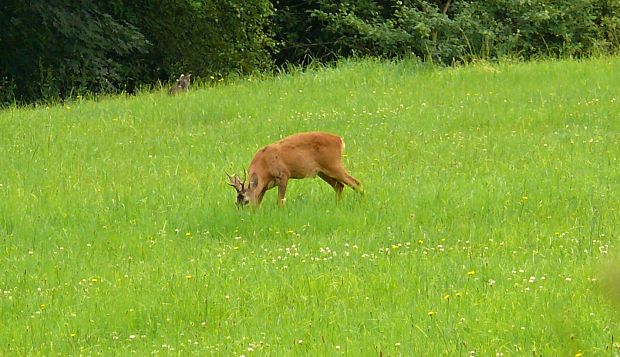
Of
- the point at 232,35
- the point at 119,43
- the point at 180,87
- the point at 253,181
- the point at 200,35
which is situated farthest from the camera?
the point at 232,35

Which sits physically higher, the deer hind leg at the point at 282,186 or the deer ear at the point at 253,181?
the deer ear at the point at 253,181

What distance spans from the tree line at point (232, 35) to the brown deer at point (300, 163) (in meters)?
14.9

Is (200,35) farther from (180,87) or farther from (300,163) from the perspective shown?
(300,163)

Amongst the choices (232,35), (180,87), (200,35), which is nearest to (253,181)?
(180,87)

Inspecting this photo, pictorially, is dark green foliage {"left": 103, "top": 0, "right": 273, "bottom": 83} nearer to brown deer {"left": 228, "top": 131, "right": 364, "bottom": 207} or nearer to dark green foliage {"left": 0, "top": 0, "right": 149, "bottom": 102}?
dark green foliage {"left": 0, "top": 0, "right": 149, "bottom": 102}

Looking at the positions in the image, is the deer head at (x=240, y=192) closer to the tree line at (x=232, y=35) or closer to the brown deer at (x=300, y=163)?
the brown deer at (x=300, y=163)

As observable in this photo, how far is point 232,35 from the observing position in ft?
97.6

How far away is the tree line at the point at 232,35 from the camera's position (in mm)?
25953

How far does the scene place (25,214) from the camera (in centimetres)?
1097

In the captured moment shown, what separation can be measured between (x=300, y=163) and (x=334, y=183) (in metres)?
0.46

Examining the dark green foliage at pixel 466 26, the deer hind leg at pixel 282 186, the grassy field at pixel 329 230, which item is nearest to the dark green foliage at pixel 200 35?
the dark green foliage at pixel 466 26

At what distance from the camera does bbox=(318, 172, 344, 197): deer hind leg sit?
1124cm

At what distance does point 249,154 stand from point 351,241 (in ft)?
15.1

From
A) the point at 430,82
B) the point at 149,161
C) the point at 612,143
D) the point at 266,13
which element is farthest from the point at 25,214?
the point at 266,13
